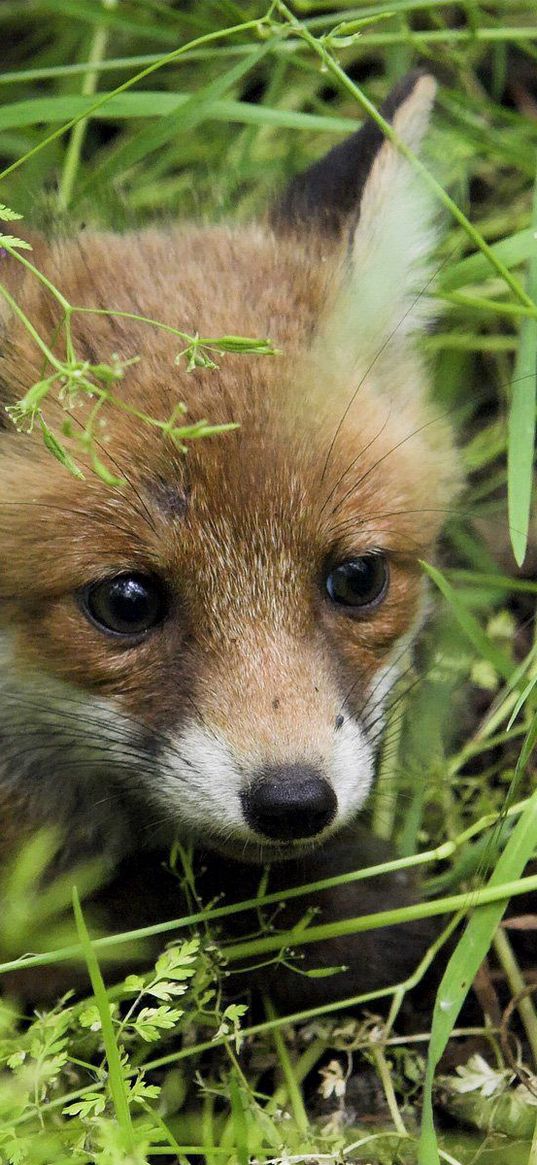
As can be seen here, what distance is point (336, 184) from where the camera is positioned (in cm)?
378

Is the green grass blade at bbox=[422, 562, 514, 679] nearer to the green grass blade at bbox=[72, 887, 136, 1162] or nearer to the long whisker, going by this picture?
the long whisker

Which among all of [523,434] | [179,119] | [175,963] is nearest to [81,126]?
[179,119]

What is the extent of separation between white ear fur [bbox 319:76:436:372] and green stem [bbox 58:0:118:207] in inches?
41.6

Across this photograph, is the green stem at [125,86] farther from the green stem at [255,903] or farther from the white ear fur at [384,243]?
the green stem at [255,903]

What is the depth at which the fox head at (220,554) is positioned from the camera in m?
2.97

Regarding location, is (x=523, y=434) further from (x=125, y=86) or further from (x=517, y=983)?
(x=517, y=983)

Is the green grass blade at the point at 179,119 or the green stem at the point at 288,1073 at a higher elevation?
the green grass blade at the point at 179,119

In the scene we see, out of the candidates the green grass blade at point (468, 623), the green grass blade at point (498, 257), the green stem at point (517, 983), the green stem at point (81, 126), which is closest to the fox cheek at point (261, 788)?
the green grass blade at point (468, 623)

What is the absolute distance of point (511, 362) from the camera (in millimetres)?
5477

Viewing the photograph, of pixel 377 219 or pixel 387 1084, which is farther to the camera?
pixel 377 219

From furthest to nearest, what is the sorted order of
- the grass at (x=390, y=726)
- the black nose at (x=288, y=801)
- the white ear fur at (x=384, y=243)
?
the white ear fur at (x=384, y=243), the grass at (x=390, y=726), the black nose at (x=288, y=801)

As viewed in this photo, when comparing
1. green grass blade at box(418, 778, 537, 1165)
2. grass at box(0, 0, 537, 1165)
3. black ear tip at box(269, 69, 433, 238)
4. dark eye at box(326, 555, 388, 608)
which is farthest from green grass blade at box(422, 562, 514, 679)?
black ear tip at box(269, 69, 433, 238)

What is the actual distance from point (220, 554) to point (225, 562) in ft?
0.08

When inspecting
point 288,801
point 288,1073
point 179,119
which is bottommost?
point 288,1073
